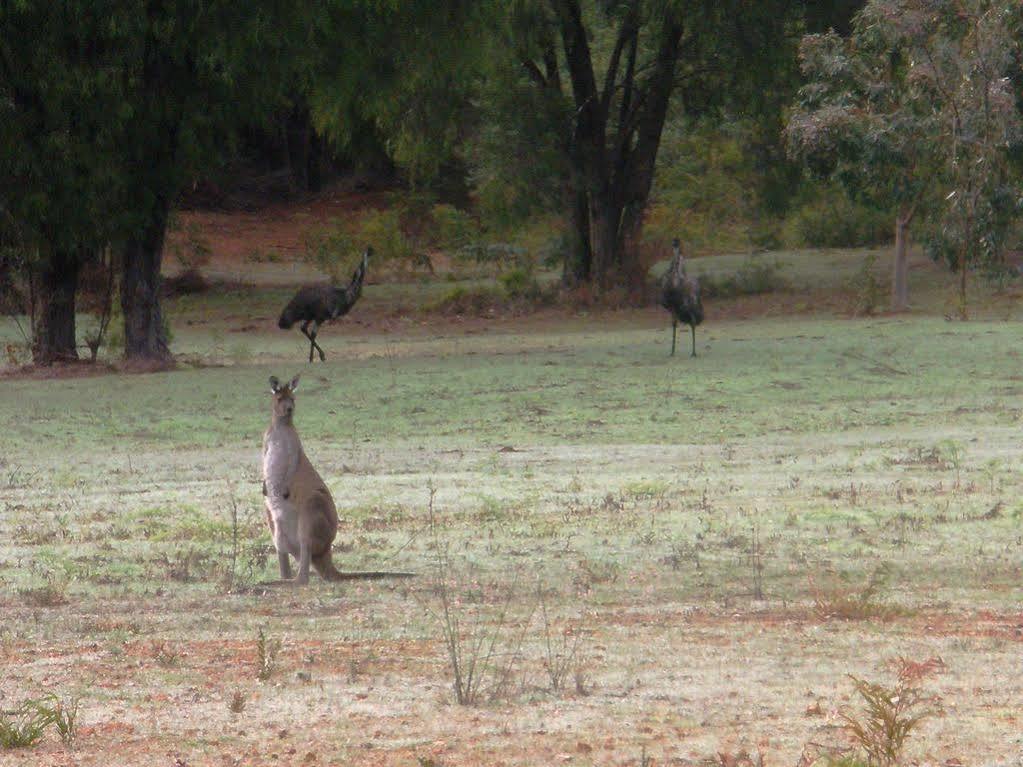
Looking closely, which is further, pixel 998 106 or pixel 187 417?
pixel 998 106

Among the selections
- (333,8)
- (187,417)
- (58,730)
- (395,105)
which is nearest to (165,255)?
(395,105)

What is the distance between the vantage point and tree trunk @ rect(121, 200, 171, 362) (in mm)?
23547

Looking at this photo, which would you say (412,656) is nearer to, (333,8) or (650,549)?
(650,549)

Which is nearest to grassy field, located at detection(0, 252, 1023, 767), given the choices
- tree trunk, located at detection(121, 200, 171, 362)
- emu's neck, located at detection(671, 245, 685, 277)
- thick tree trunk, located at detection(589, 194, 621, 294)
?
tree trunk, located at detection(121, 200, 171, 362)

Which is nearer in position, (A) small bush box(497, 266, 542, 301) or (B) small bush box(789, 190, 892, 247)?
(A) small bush box(497, 266, 542, 301)

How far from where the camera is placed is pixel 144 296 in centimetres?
2362

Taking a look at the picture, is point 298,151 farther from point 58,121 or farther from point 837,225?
point 58,121

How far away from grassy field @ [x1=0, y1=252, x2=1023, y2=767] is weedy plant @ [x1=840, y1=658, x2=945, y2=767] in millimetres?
89

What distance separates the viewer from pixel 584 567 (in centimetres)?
995

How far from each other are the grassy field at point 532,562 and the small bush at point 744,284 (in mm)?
12223

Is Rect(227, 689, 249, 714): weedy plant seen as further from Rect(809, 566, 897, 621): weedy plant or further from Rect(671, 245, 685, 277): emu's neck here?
Rect(671, 245, 685, 277): emu's neck

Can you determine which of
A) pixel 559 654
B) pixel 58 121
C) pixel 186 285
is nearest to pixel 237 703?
pixel 559 654

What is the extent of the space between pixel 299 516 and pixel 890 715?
4.07 meters

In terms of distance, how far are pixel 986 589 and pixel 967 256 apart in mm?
20126
